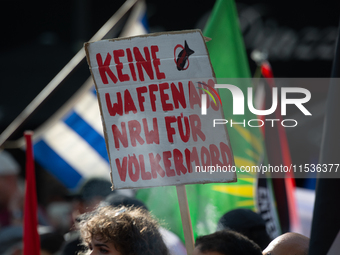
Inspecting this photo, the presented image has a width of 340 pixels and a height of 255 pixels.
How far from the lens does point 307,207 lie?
169 inches

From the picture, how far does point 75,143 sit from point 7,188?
66cm

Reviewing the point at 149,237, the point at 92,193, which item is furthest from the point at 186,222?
the point at 92,193

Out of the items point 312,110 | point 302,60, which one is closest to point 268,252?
point 312,110

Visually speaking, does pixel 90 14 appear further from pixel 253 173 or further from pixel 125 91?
pixel 125 91

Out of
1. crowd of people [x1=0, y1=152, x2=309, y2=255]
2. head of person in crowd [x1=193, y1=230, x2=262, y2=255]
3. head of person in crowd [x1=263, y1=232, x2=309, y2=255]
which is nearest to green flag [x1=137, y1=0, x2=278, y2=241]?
crowd of people [x1=0, y1=152, x2=309, y2=255]

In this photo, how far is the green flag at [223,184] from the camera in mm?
3082

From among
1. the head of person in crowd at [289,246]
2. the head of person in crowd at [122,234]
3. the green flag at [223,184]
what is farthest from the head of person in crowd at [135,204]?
the head of person in crowd at [289,246]

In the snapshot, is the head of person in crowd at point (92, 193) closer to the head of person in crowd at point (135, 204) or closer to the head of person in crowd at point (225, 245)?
the head of person in crowd at point (135, 204)

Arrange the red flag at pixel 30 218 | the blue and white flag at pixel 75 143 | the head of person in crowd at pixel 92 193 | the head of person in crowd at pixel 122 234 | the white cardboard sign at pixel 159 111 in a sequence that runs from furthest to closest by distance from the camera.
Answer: the blue and white flag at pixel 75 143, the head of person in crowd at pixel 92 193, the red flag at pixel 30 218, the white cardboard sign at pixel 159 111, the head of person in crowd at pixel 122 234

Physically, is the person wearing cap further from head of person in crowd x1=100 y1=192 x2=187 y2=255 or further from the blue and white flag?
head of person in crowd x1=100 y1=192 x2=187 y2=255

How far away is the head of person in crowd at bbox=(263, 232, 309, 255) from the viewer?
72.1 inches

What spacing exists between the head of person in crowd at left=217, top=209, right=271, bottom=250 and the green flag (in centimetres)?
61

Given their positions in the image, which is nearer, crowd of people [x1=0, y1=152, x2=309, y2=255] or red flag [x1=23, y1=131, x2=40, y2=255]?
crowd of people [x1=0, y1=152, x2=309, y2=255]

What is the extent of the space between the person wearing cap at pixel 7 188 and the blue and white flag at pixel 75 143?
24cm
